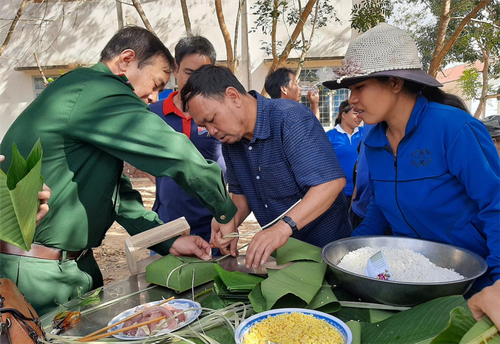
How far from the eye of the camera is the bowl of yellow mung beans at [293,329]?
1.04m

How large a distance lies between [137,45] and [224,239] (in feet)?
3.22

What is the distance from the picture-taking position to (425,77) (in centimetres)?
160

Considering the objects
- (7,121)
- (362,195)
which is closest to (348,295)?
(362,195)

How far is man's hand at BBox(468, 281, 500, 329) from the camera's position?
0.77 m

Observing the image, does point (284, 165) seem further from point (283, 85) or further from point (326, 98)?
point (326, 98)

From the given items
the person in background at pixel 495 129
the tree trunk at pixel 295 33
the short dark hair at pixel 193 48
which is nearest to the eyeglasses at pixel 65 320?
the short dark hair at pixel 193 48

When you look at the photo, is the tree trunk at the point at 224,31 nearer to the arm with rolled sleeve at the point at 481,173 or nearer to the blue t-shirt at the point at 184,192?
the blue t-shirt at the point at 184,192

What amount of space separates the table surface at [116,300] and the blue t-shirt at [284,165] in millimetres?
597

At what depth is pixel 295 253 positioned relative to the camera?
1675 mm

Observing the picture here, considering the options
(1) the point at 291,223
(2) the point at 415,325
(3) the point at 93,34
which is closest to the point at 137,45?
(1) the point at 291,223

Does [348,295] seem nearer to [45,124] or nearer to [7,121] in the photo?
[45,124]

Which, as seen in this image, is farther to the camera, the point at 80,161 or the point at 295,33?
the point at 295,33

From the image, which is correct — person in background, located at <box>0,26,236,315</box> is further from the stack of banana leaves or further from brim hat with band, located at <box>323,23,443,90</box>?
brim hat with band, located at <box>323,23,443,90</box>

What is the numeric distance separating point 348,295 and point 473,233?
0.53m
